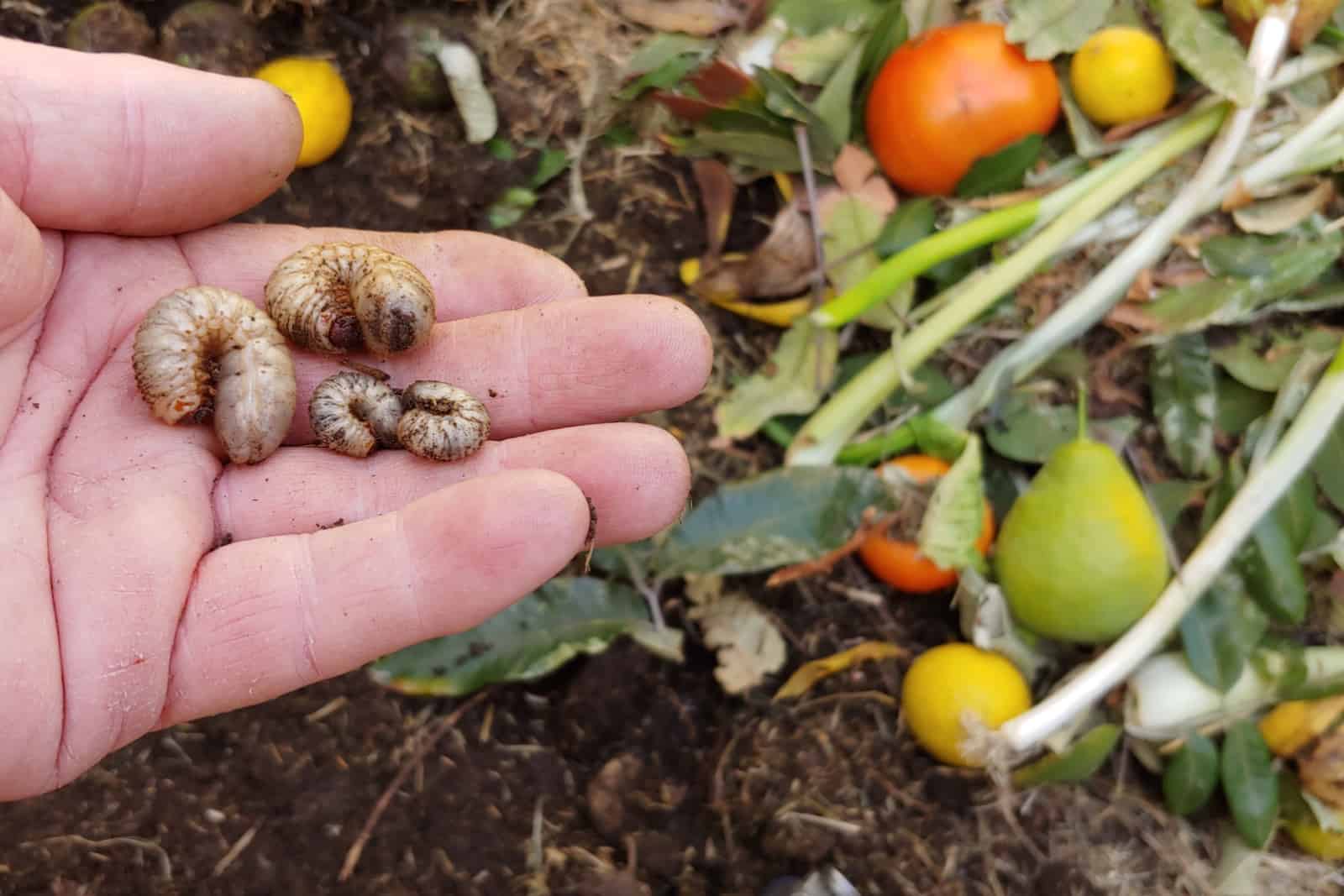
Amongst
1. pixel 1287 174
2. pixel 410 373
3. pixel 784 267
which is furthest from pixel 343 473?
pixel 1287 174

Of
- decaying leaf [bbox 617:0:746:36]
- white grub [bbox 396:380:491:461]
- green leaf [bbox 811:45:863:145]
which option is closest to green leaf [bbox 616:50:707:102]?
decaying leaf [bbox 617:0:746:36]

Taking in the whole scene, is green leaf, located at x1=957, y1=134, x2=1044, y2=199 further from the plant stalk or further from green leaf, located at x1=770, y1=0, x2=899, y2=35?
the plant stalk

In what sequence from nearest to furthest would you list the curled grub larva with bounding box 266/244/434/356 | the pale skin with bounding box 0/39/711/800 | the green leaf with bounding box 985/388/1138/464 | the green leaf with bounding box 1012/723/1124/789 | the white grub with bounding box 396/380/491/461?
1. the pale skin with bounding box 0/39/711/800
2. the white grub with bounding box 396/380/491/461
3. the curled grub larva with bounding box 266/244/434/356
4. the green leaf with bounding box 1012/723/1124/789
5. the green leaf with bounding box 985/388/1138/464

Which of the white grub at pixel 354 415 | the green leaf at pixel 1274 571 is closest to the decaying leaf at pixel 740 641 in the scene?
the white grub at pixel 354 415

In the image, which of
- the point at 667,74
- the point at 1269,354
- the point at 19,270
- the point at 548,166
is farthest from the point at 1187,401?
the point at 19,270

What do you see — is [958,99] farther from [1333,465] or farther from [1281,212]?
[1333,465]

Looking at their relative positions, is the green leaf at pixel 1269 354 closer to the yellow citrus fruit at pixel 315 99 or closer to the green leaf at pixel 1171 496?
the green leaf at pixel 1171 496
